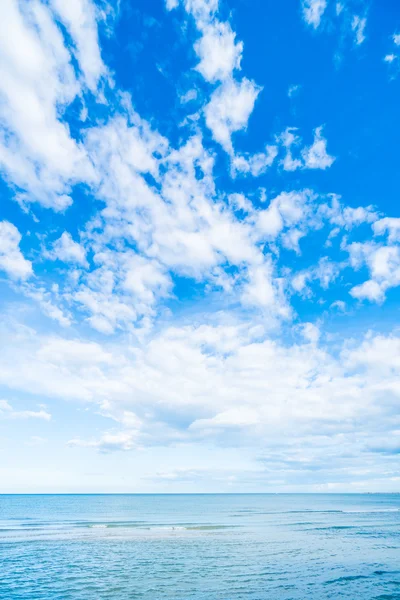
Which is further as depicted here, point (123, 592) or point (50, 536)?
point (50, 536)

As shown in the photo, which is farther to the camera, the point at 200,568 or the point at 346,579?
the point at 200,568

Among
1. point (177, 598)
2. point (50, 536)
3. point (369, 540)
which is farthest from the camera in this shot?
point (50, 536)

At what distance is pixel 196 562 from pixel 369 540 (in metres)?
26.2

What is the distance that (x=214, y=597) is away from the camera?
23.1 meters

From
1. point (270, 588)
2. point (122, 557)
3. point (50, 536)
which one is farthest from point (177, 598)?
point (50, 536)

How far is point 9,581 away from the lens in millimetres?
27531

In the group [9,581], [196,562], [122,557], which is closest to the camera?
[9,581]

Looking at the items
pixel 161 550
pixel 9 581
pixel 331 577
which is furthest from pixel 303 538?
pixel 9 581

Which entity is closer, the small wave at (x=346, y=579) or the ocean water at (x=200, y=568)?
the ocean water at (x=200, y=568)

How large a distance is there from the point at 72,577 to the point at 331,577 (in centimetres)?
1923

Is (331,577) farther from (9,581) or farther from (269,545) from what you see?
(9,581)

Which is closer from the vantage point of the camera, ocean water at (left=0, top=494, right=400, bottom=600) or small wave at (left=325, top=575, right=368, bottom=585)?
ocean water at (left=0, top=494, right=400, bottom=600)

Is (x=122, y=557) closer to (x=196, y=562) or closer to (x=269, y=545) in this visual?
(x=196, y=562)

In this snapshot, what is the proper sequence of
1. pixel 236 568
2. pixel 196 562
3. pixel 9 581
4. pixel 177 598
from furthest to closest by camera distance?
pixel 196 562
pixel 236 568
pixel 9 581
pixel 177 598
